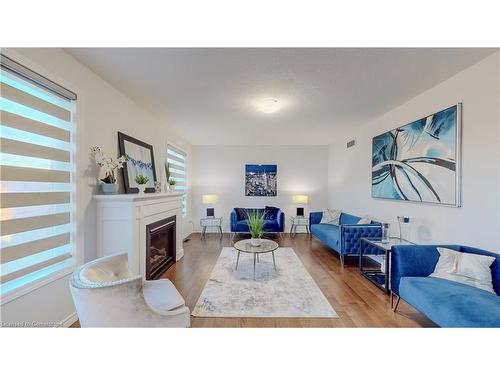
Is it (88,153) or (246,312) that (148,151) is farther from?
(246,312)

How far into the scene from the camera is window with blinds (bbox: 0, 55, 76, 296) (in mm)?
1521

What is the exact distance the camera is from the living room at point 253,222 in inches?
61.6

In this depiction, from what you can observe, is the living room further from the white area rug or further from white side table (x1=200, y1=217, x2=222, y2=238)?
white side table (x1=200, y1=217, x2=222, y2=238)

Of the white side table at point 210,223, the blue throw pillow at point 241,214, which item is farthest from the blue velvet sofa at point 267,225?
the white side table at point 210,223

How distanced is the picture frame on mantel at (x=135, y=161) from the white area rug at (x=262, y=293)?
1842 mm

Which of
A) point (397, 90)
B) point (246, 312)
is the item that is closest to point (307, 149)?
point (397, 90)

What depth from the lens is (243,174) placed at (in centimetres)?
628

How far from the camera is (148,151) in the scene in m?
3.52

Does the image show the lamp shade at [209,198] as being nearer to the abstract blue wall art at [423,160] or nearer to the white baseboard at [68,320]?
the white baseboard at [68,320]

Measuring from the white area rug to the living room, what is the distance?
27mm

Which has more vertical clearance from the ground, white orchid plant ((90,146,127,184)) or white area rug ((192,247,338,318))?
white orchid plant ((90,146,127,184))

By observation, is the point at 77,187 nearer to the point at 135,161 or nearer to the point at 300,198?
the point at 135,161

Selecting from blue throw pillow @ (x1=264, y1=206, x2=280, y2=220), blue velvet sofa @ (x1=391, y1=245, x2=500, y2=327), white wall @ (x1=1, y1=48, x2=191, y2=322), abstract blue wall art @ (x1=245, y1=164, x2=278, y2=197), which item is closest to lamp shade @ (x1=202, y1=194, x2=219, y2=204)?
abstract blue wall art @ (x1=245, y1=164, x2=278, y2=197)
